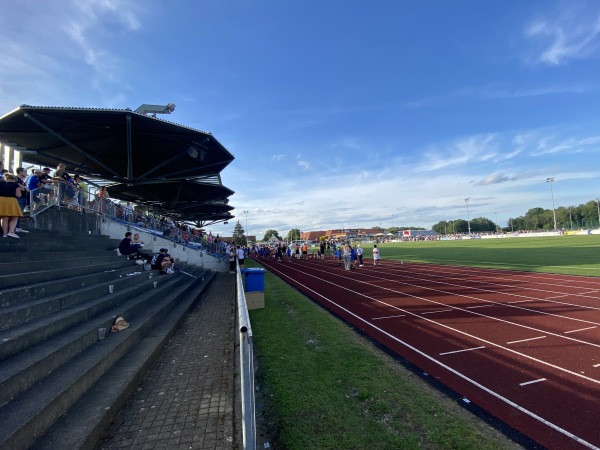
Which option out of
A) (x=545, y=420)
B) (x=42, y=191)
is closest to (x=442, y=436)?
(x=545, y=420)

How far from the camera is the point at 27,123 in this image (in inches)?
682

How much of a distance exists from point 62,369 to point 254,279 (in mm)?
7070

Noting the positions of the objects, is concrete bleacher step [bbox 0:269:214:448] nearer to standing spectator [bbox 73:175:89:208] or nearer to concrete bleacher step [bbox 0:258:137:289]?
concrete bleacher step [bbox 0:258:137:289]

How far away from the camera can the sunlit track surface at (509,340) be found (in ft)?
13.1

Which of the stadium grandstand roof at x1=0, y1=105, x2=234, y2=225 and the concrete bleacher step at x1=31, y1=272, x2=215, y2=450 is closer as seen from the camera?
the concrete bleacher step at x1=31, y1=272, x2=215, y2=450

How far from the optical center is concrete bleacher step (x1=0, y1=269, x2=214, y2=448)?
2.85m

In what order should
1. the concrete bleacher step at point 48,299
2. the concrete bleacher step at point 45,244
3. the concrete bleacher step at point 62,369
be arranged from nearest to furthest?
the concrete bleacher step at point 62,369
the concrete bleacher step at point 48,299
the concrete bleacher step at point 45,244

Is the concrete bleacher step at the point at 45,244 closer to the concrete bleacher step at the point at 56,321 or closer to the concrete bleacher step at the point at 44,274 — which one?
the concrete bleacher step at the point at 44,274

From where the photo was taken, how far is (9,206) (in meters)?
6.91

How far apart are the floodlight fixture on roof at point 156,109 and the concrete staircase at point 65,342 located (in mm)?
15021

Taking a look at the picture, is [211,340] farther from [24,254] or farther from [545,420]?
[545,420]

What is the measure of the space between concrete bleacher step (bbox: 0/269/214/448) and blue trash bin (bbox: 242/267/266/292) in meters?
4.13

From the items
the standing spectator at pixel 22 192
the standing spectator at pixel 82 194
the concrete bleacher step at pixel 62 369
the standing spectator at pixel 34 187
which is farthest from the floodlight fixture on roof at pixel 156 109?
the concrete bleacher step at pixel 62 369

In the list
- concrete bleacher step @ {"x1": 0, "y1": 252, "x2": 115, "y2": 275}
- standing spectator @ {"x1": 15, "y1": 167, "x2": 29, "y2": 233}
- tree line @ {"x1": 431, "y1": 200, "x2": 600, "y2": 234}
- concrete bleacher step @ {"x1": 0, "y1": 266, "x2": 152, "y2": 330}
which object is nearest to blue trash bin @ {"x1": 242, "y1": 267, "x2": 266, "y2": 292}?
concrete bleacher step @ {"x1": 0, "y1": 266, "x2": 152, "y2": 330}
